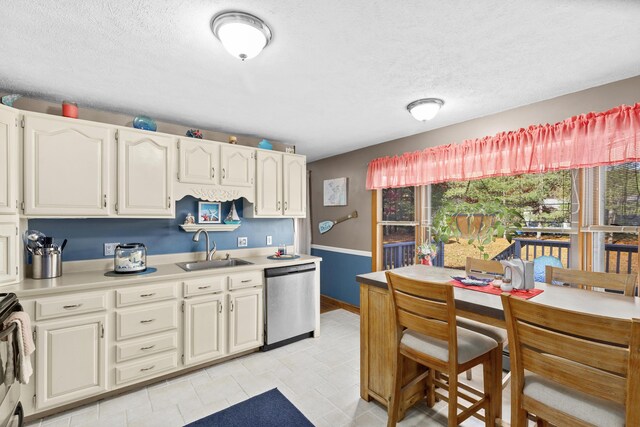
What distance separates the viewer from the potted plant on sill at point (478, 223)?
6.79 ft

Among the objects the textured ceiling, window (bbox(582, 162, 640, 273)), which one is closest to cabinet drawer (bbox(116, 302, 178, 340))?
the textured ceiling

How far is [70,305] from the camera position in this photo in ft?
6.93

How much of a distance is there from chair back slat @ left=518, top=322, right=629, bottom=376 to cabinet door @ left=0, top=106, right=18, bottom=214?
3148 millimetres

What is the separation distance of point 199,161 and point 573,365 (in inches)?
120

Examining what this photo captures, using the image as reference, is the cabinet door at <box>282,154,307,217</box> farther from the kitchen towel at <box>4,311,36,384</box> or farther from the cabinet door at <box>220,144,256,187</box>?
the kitchen towel at <box>4,311,36,384</box>

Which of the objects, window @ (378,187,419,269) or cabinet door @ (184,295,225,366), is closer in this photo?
cabinet door @ (184,295,225,366)

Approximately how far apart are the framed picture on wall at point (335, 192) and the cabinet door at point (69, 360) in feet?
10.9

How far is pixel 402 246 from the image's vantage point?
410 cm

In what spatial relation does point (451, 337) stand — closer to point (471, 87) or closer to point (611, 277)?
point (611, 277)

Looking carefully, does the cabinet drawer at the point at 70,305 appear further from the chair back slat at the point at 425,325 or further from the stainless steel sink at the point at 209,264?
the chair back slat at the point at 425,325

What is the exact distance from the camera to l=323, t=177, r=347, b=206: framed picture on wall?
15.4ft

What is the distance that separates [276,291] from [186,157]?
63.4 inches

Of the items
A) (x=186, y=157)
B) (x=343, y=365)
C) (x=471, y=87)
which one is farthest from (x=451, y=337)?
(x=186, y=157)

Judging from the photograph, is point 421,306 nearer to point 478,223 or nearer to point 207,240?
point 478,223
